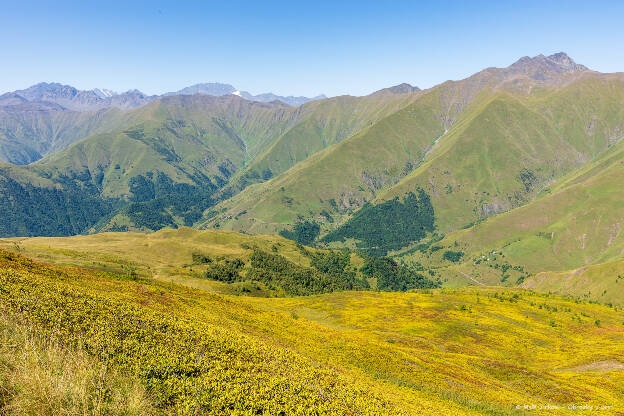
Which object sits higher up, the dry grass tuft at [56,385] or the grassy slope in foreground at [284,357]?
the dry grass tuft at [56,385]

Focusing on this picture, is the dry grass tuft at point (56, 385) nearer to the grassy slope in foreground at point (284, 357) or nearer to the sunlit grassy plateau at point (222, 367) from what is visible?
the sunlit grassy plateau at point (222, 367)

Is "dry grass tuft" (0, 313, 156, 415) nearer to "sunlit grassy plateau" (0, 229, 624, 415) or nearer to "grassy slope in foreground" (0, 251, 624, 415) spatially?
"sunlit grassy plateau" (0, 229, 624, 415)

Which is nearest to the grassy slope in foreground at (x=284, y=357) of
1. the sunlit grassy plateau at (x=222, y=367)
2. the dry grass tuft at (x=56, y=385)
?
the sunlit grassy plateau at (x=222, y=367)

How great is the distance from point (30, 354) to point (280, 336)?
128 ft

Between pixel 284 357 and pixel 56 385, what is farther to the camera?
pixel 284 357

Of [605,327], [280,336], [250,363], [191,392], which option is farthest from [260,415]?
[605,327]

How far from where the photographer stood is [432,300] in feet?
557

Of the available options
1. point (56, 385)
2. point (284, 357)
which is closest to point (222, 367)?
point (284, 357)

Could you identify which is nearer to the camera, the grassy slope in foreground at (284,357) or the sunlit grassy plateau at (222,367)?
the sunlit grassy plateau at (222,367)

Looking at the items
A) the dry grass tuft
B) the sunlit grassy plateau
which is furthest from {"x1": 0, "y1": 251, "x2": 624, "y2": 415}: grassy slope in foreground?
the dry grass tuft

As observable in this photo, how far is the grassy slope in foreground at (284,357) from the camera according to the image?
22.0 meters

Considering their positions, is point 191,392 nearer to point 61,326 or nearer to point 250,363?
point 250,363

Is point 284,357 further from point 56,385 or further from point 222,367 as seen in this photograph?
point 56,385

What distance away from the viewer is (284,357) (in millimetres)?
32938
